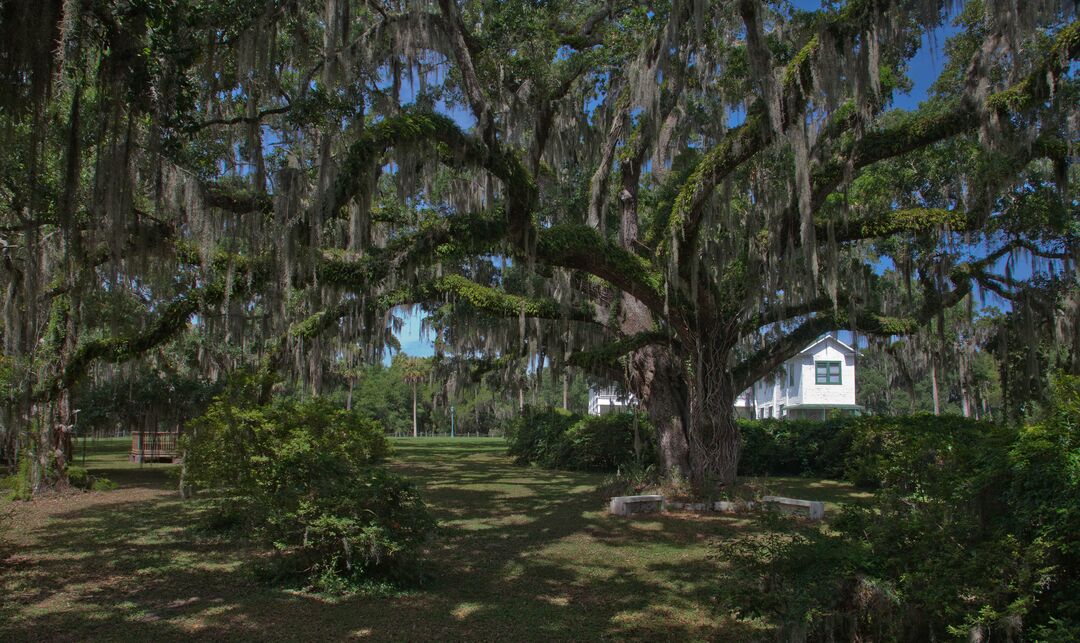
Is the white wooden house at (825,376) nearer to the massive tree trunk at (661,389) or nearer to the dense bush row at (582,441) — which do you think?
the dense bush row at (582,441)

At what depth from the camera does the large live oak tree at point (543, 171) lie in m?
7.25

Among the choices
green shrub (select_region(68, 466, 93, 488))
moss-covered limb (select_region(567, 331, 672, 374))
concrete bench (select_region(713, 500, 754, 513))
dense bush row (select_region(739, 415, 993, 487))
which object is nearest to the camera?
concrete bench (select_region(713, 500, 754, 513))

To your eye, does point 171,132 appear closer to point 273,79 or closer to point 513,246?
point 273,79

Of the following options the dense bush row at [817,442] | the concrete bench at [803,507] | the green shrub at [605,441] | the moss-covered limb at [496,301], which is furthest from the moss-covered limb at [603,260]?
the green shrub at [605,441]

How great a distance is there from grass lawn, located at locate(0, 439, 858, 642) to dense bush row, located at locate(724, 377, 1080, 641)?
0.55m

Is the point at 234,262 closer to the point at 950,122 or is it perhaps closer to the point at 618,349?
the point at 618,349

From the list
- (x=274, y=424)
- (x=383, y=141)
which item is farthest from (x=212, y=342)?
(x=383, y=141)

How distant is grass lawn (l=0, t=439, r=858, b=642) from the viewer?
4.88m

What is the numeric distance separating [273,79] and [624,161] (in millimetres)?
5772

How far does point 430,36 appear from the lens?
10305 mm

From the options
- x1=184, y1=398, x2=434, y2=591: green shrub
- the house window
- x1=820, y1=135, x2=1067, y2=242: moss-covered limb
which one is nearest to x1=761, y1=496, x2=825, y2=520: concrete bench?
x1=820, y1=135, x2=1067, y2=242: moss-covered limb

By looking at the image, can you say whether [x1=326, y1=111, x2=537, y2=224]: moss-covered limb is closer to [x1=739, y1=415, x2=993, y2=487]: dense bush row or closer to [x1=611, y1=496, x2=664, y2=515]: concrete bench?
[x1=611, y1=496, x2=664, y2=515]: concrete bench

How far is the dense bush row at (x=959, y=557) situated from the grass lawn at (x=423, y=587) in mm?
553

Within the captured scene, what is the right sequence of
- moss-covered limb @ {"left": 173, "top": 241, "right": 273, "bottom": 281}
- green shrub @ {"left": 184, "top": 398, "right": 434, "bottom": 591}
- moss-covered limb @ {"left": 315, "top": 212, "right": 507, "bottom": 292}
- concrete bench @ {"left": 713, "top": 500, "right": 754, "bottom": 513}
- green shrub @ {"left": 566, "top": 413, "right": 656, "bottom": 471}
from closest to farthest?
green shrub @ {"left": 184, "top": 398, "right": 434, "bottom": 591} → moss-covered limb @ {"left": 315, "top": 212, "right": 507, "bottom": 292} → moss-covered limb @ {"left": 173, "top": 241, "right": 273, "bottom": 281} → concrete bench @ {"left": 713, "top": 500, "right": 754, "bottom": 513} → green shrub @ {"left": 566, "top": 413, "right": 656, "bottom": 471}
